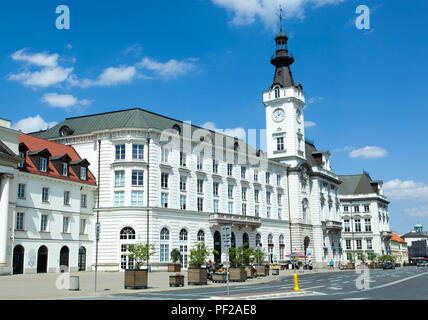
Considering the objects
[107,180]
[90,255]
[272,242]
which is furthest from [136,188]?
[272,242]

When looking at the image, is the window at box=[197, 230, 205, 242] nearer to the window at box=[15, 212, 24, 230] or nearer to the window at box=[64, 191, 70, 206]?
the window at box=[64, 191, 70, 206]

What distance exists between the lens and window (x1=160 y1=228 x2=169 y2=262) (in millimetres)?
55397

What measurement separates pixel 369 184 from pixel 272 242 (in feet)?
187

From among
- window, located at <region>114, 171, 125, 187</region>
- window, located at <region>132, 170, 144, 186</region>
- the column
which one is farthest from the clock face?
the column

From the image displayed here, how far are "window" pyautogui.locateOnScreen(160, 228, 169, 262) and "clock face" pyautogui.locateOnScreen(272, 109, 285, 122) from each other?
37073mm

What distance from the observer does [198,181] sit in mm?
62781

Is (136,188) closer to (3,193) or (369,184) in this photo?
(3,193)

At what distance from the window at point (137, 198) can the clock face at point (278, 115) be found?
38324mm

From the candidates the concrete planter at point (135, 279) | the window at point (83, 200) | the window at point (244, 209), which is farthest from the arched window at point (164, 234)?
the concrete planter at point (135, 279)

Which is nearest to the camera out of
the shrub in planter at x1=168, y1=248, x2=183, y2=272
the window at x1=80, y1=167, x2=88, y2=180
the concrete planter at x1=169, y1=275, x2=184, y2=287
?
the concrete planter at x1=169, y1=275, x2=184, y2=287

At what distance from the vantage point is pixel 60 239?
5031 centimetres

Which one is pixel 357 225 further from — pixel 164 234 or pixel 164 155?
pixel 164 155

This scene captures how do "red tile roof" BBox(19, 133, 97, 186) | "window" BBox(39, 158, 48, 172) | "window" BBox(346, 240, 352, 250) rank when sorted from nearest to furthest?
"red tile roof" BBox(19, 133, 97, 186) → "window" BBox(39, 158, 48, 172) → "window" BBox(346, 240, 352, 250)
